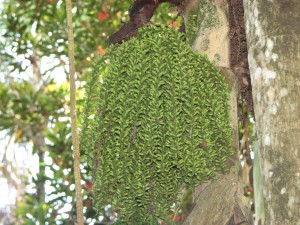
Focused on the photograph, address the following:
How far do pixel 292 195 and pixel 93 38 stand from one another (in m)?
3.25

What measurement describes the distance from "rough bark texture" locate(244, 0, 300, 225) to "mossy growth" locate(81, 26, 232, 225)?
0.59ft

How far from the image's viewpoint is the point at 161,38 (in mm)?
1544

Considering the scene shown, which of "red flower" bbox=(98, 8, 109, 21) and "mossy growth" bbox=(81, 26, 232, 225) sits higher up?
"red flower" bbox=(98, 8, 109, 21)

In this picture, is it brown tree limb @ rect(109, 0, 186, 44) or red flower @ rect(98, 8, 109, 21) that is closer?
brown tree limb @ rect(109, 0, 186, 44)

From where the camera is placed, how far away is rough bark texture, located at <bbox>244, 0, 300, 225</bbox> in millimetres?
1231

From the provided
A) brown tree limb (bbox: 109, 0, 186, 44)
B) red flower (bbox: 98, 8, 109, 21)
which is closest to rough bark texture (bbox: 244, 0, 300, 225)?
brown tree limb (bbox: 109, 0, 186, 44)

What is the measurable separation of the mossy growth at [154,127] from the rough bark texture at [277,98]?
0.59 feet

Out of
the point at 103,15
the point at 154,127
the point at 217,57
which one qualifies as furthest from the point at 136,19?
the point at 103,15

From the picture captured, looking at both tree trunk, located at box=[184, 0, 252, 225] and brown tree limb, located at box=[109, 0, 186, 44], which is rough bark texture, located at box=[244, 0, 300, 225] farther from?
brown tree limb, located at box=[109, 0, 186, 44]

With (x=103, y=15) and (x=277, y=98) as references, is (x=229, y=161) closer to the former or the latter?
(x=277, y=98)

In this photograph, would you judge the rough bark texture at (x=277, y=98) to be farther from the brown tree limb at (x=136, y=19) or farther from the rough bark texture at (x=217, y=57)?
the brown tree limb at (x=136, y=19)

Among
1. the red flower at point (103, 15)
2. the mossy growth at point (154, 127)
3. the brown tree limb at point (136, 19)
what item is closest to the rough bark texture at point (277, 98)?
the mossy growth at point (154, 127)

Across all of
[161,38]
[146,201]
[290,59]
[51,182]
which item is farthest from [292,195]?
[51,182]

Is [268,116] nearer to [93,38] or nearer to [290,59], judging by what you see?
[290,59]
